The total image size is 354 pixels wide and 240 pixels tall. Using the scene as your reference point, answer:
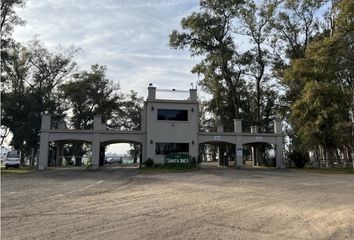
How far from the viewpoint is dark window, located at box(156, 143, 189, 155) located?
107ft

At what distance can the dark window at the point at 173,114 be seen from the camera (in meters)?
33.2

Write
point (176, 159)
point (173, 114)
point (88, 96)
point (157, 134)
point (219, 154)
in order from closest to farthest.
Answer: point (176, 159), point (157, 134), point (173, 114), point (219, 154), point (88, 96)

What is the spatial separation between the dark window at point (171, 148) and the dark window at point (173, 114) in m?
2.18

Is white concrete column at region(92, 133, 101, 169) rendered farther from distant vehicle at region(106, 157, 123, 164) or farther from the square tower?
distant vehicle at region(106, 157, 123, 164)

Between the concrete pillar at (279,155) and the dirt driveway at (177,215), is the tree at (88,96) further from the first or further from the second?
the dirt driveway at (177,215)

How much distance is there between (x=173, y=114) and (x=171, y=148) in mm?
2869

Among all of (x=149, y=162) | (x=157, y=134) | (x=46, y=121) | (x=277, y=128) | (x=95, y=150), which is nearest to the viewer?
(x=149, y=162)

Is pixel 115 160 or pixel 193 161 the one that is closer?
pixel 193 161

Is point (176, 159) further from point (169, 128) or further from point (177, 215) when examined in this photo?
point (177, 215)

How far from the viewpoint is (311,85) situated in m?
30.5

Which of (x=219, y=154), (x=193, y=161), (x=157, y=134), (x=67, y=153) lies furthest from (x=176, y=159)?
(x=67, y=153)

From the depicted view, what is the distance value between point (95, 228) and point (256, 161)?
113 ft

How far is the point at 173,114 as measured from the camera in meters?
33.4

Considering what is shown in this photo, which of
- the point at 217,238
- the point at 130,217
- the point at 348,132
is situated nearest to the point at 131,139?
the point at 348,132
